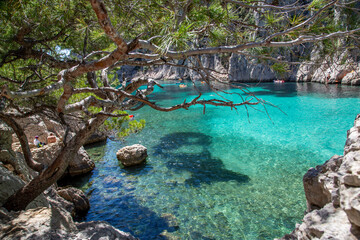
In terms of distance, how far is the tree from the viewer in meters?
2.41

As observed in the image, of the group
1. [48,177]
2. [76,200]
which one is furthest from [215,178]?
[48,177]

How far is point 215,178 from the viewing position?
7.55 metres

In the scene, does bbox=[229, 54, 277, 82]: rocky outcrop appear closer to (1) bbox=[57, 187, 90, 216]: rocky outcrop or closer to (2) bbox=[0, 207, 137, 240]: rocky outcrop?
(1) bbox=[57, 187, 90, 216]: rocky outcrop

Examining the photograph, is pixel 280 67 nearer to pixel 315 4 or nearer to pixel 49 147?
pixel 315 4

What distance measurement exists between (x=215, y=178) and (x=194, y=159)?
1.82 meters

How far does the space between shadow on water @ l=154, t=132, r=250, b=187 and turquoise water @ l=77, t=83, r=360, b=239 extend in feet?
0.11

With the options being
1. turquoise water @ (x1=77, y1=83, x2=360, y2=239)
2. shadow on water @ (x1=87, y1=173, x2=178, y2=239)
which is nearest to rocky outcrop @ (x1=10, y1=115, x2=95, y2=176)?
turquoise water @ (x1=77, y1=83, x2=360, y2=239)

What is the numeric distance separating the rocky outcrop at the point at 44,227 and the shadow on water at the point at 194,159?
439cm

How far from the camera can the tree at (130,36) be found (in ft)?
7.92

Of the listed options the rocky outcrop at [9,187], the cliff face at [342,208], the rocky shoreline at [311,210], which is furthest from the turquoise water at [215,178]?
the rocky outcrop at [9,187]

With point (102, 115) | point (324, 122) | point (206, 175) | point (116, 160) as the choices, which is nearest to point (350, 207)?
point (102, 115)

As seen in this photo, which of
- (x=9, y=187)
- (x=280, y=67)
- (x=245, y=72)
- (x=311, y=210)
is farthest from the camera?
(x=245, y=72)

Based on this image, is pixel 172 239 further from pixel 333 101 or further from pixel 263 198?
pixel 333 101

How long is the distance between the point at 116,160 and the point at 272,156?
6145mm
